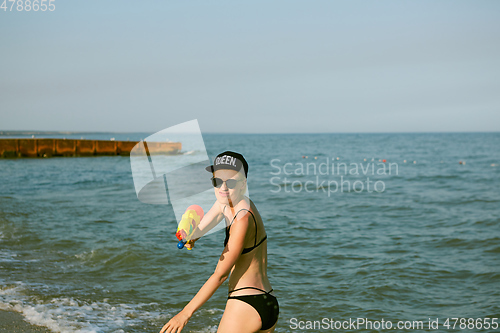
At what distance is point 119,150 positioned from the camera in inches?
1847

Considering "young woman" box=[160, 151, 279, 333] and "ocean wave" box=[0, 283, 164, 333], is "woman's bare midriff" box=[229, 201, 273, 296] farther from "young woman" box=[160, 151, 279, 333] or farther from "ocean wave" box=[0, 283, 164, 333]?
"ocean wave" box=[0, 283, 164, 333]

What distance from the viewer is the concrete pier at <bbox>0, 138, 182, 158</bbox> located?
1521 inches

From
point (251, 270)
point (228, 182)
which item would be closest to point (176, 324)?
point (251, 270)

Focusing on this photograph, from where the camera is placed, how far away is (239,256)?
117 inches

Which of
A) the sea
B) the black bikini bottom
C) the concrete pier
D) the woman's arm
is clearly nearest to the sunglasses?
the woman's arm

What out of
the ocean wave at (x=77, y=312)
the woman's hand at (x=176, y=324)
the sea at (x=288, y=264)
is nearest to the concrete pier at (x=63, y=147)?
the sea at (x=288, y=264)

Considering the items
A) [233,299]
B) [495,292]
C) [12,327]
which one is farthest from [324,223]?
[233,299]

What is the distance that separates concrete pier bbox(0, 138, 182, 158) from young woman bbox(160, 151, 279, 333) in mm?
32420

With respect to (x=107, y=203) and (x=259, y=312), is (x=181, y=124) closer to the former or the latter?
(x=259, y=312)

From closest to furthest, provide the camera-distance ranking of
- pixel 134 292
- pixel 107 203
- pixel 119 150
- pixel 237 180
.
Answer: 1. pixel 237 180
2. pixel 134 292
3. pixel 107 203
4. pixel 119 150

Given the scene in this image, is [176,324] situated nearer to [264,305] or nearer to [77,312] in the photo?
[264,305]

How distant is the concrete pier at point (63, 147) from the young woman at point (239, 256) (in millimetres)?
32420

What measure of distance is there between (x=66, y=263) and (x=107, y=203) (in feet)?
26.2

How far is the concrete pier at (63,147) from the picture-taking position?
3862 centimetres
